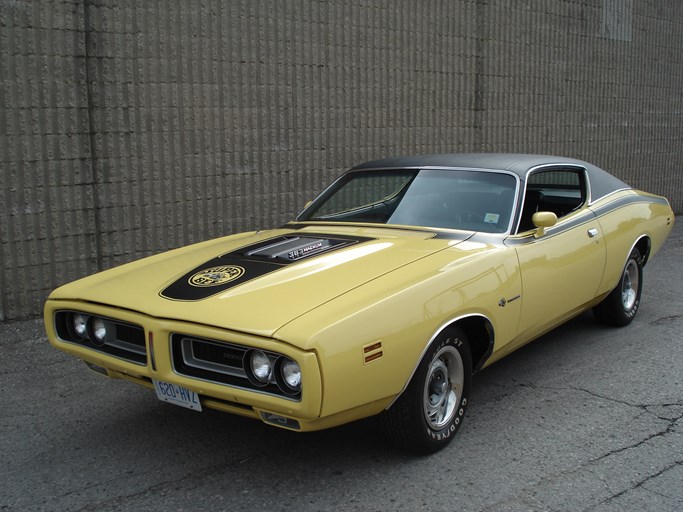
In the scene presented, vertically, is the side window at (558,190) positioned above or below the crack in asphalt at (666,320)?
above

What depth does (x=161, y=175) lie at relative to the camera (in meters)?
7.13

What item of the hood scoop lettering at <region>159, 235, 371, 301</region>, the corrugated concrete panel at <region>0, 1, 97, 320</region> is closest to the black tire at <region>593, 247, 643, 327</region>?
the hood scoop lettering at <region>159, 235, 371, 301</region>

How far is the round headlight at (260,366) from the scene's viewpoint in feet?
10.7

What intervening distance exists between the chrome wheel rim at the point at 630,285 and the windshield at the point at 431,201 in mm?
1898

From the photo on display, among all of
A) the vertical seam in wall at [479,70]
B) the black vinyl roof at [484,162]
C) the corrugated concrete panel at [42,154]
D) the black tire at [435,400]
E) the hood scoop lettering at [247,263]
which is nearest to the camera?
the black tire at [435,400]

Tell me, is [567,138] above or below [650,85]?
below

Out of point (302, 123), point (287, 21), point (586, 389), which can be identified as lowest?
point (586, 389)

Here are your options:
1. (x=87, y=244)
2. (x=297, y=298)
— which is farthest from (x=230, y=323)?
(x=87, y=244)

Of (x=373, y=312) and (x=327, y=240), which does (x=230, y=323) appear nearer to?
(x=373, y=312)

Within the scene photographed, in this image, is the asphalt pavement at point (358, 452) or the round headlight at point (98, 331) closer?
the asphalt pavement at point (358, 452)

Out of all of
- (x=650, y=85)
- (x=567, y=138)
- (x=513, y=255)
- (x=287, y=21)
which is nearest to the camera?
(x=513, y=255)

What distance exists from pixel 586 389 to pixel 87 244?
441 centimetres

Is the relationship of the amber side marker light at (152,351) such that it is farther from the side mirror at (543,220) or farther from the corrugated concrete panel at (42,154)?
the corrugated concrete panel at (42,154)

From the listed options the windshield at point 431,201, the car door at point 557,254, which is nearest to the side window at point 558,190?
the car door at point 557,254
